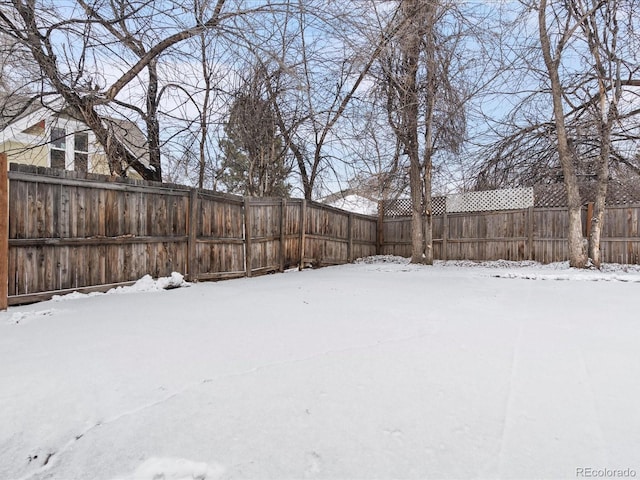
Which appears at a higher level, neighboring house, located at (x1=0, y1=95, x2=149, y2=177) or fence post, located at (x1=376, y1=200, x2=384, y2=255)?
neighboring house, located at (x1=0, y1=95, x2=149, y2=177)

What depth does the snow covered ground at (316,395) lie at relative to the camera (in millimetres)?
1066

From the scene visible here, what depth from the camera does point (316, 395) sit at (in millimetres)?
1476

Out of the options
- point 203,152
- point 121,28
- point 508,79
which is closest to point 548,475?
point 121,28

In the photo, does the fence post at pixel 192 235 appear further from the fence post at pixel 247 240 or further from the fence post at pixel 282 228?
the fence post at pixel 282 228

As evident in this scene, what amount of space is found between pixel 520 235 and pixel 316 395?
30.6 feet

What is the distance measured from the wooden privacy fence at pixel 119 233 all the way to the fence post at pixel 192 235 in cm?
1

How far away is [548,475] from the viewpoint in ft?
3.32

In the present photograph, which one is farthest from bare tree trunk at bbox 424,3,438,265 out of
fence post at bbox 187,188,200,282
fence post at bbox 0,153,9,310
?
fence post at bbox 0,153,9,310

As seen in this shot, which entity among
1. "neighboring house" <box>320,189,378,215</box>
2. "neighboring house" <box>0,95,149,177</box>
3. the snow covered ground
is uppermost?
"neighboring house" <box>0,95,149,177</box>

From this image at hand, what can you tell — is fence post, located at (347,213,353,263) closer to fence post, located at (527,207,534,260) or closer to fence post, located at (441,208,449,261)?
Answer: fence post, located at (441,208,449,261)

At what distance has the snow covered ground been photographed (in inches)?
42.0

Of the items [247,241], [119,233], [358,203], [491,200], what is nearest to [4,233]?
[119,233]

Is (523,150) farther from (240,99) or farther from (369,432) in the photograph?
(369,432)

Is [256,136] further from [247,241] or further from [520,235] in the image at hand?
[520,235]
